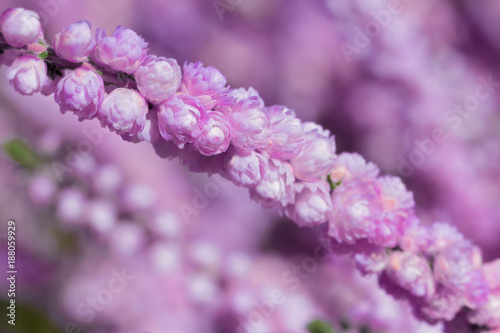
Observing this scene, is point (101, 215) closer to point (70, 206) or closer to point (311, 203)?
point (70, 206)

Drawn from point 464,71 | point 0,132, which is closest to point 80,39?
point 0,132

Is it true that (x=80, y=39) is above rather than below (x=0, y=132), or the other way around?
above

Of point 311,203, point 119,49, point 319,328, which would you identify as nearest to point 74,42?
point 119,49

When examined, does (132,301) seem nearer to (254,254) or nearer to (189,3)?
(254,254)

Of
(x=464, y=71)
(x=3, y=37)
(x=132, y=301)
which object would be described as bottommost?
(x=132, y=301)

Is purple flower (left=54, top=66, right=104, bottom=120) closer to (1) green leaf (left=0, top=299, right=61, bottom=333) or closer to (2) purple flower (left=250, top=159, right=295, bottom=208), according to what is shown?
(2) purple flower (left=250, top=159, right=295, bottom=208)

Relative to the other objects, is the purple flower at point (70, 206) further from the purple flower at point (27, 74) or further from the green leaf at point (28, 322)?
the purple flower at point (27, 74)

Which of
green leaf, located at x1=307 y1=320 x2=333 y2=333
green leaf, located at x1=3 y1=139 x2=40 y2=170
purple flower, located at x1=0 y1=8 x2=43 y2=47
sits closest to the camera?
purple flower, located at x1=0 y1=8 x2=43 y2=47

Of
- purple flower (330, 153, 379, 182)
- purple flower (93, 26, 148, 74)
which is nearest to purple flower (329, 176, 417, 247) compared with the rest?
purple flower (330, 153, 379, 182)
